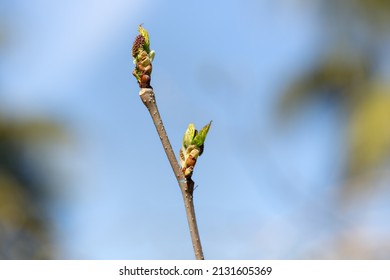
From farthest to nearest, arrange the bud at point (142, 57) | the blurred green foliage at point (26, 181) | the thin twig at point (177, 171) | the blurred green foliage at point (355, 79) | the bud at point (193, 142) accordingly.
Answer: the blurred green foliage at point (355, 79) → the blurred green foliage at point (26, 181) → the bud at point (193, 142) → the bud at point (142, 57) → the thin twig at point (177, 171)

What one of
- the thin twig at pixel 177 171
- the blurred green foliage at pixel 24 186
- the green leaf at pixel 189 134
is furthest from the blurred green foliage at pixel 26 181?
the thin twig at pixel 177 171

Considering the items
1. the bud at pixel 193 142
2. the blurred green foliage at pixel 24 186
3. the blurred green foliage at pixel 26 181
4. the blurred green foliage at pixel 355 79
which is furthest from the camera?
the blurred green foliage at pixel 355 79

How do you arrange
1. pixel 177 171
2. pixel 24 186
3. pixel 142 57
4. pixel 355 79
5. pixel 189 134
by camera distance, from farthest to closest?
pixel 355 79
pixel 24 186
pixel 189 134
pixel 142 57
pixel 177 171

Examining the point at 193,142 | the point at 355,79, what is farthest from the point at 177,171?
the point at 355,79

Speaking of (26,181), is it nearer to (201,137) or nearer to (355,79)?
(355,79)

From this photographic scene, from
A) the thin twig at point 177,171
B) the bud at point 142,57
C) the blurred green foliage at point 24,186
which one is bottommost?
the blurred green foliage at point 24,186

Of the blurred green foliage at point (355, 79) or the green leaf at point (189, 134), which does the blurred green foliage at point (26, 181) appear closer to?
the blurred green foliage at point (355, 79)
